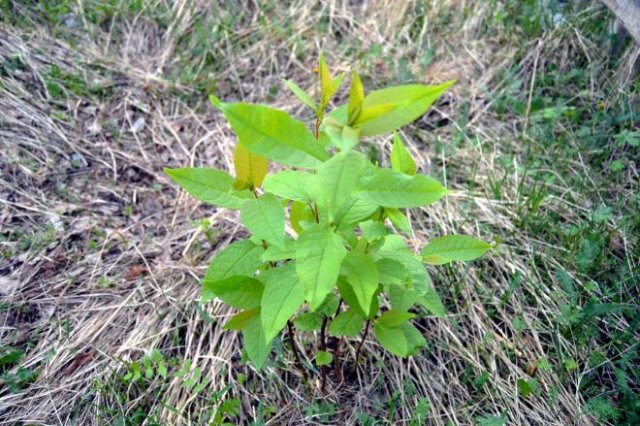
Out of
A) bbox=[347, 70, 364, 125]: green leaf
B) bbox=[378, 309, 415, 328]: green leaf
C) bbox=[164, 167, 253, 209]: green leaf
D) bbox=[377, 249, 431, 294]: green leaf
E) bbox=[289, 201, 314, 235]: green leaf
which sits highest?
bbox=[347, 70, 364, 125]: green leaf

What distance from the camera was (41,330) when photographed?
2.26m

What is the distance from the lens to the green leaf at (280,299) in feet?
4.45

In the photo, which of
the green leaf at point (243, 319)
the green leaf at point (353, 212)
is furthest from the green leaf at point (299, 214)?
the green leaf at point (243, 319)

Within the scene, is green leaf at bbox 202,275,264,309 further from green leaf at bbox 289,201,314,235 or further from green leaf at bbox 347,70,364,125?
green leaf at bbox 347,70,364,125

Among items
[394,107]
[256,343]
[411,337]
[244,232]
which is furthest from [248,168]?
[244,232]

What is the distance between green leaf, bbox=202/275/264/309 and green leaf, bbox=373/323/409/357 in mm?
480

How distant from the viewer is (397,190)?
49.8 inches

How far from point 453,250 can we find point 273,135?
0.78 metres

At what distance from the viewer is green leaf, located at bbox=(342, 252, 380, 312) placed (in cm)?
136

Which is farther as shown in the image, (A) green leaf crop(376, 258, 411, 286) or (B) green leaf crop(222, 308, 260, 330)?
(B) green leaf crop(222, 308, 260, 330)

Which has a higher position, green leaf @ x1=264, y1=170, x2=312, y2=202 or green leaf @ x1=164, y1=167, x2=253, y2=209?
green leaf @ x1=264, y1=170, x2=312, y2=202

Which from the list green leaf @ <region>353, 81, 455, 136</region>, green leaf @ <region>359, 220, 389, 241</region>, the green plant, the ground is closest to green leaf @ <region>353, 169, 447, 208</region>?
the green plant

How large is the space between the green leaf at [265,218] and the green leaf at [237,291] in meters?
0.21

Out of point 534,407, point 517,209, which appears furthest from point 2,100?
point 534,407
